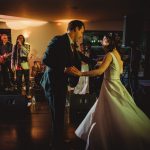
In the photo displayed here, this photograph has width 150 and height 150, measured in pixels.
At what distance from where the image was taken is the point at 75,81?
10.6ft

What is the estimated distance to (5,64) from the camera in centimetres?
798

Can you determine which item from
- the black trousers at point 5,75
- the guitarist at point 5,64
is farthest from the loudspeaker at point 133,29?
the black trousers at point 5,75

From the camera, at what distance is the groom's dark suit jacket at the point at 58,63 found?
2.90 m

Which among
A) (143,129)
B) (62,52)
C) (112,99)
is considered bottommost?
(143,129)

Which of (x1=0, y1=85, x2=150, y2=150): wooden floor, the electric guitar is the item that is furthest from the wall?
(x1=0, y1=85, x2=150, y2=150): wooden floor

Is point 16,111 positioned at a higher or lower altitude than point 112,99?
lower

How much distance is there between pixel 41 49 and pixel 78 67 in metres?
7.08

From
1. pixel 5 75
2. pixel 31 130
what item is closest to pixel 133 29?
pixel 31 130

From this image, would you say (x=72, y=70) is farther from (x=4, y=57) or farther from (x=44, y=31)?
(x=44, y=31)

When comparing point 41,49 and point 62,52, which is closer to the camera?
point 62,52

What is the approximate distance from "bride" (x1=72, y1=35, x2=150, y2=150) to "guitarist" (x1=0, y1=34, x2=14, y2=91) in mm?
4752

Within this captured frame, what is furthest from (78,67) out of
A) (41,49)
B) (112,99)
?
(41,49)

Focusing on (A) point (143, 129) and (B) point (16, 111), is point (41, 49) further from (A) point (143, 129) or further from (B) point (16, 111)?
(A) point (143, 129)

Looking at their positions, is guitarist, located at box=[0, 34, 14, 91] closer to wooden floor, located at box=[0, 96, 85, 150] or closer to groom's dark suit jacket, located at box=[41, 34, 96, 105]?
wooden floor, located at box=[0, 96, 85, 150]
